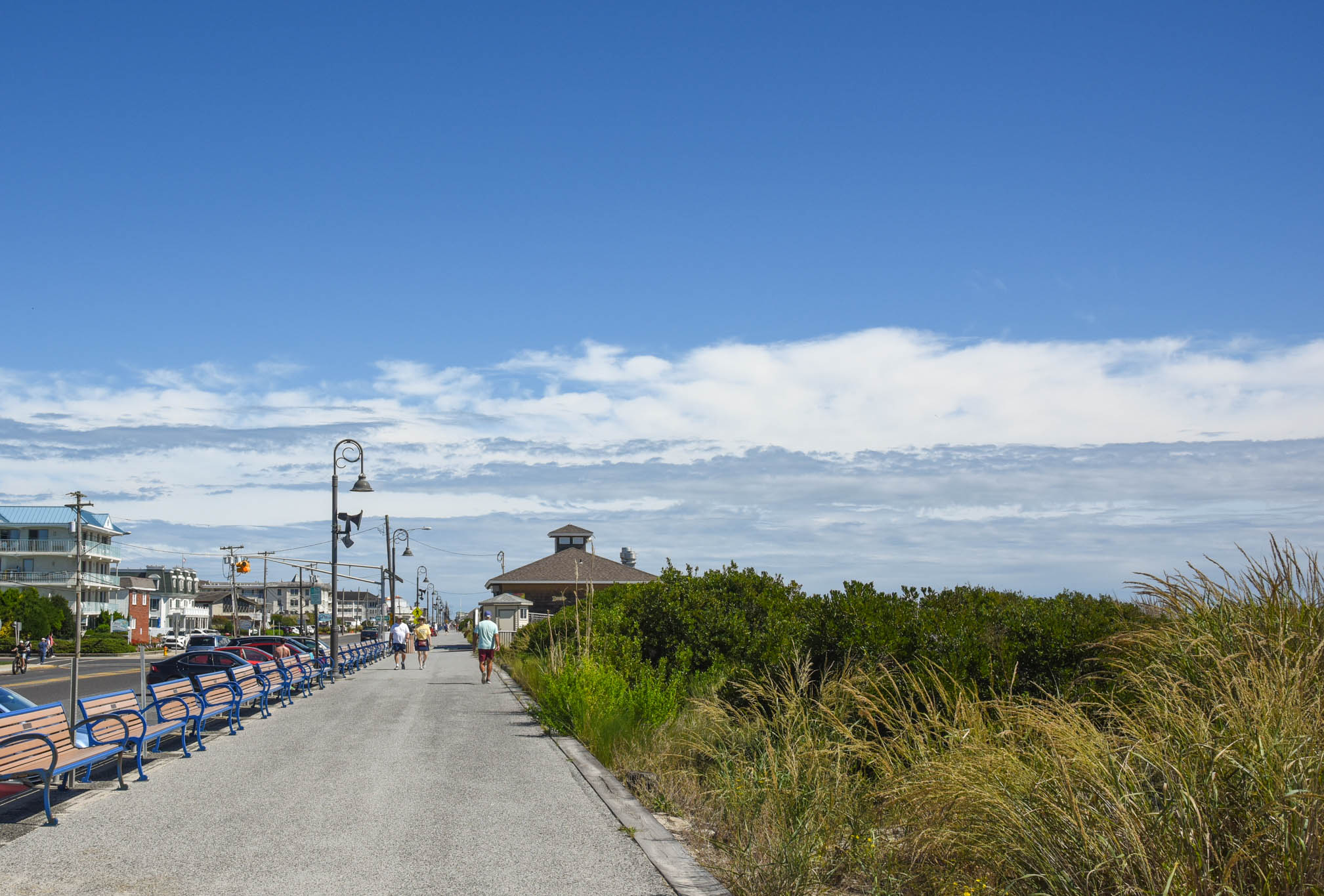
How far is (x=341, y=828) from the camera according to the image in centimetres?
823

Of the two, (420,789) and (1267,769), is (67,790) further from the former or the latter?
(1267,769)

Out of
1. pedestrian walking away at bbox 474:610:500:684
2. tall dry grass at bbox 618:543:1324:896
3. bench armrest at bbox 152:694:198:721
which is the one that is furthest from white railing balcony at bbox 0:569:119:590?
tall dry grass at bbox 618:543:1324:896

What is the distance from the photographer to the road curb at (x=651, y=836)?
6578mm

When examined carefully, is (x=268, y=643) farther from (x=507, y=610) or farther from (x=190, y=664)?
(x=507, y=610)

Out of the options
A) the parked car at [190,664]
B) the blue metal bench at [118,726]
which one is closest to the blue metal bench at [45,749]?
the blue metal bench at [118,726]

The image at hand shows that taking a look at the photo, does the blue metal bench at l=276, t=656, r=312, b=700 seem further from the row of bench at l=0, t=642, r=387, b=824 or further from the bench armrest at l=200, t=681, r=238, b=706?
the bench armrest at l=200, t=681, r=238, b=706

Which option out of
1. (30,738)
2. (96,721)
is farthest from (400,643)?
(30,738)

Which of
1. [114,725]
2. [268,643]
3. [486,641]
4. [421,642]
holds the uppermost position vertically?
[114,725]

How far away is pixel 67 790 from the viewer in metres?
9.84

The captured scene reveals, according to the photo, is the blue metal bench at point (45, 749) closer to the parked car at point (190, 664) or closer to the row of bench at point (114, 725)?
the row of bench at point (114, 725)

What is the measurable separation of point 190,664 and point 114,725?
1237 centimetres

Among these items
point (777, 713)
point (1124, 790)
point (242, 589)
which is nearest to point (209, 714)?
point (777, 713)

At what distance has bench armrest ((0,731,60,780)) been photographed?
810 cm

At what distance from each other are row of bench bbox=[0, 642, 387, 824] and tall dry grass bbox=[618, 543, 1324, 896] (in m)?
5.09
